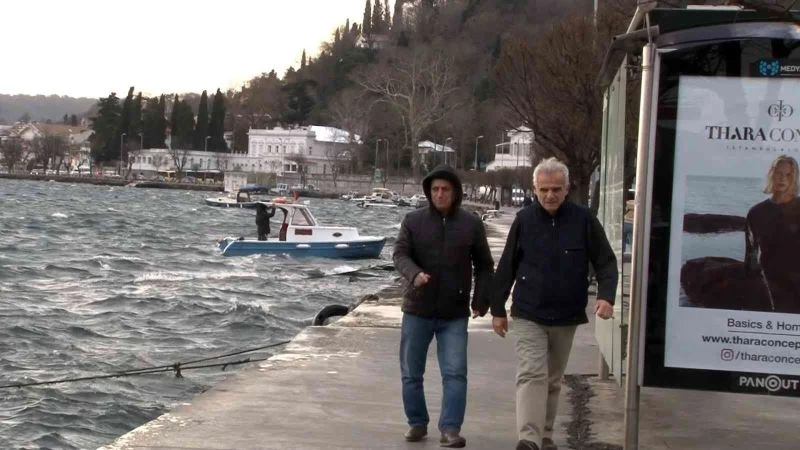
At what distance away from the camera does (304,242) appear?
146ft

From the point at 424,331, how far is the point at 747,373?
2055 mm

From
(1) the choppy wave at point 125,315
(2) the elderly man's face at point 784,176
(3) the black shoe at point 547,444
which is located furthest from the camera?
(1) the choppy wave at point 125,315

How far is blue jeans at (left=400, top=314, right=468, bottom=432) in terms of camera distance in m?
8.33

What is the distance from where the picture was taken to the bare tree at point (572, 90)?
2395 cm

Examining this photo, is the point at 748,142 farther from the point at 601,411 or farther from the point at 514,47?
the point at 514,47

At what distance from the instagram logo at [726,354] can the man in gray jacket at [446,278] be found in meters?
1.57

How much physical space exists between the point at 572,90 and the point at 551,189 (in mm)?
17073

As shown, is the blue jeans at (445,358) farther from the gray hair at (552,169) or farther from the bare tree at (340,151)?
the bare tree at (340,151)

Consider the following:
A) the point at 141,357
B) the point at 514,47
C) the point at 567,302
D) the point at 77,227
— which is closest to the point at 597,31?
the point at 514,47

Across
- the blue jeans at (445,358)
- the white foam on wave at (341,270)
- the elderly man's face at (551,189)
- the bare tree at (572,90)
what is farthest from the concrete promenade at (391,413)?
the white foam on wave at (341,270)

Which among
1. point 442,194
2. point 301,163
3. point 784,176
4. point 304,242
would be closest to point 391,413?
point 442,194

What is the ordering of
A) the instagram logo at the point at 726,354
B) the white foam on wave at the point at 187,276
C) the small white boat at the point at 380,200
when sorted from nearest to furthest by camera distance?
the instagram logo at the point at 726,354 → the white foam on wave at the point at 187,276 → the small white boat at the point at 380,200

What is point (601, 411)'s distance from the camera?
9.82 meters

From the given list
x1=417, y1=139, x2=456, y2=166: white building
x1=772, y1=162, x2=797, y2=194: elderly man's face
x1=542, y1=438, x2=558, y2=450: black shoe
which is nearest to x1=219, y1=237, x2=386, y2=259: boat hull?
x1=542, y1=438, x2=558, y2=450: black shoe
